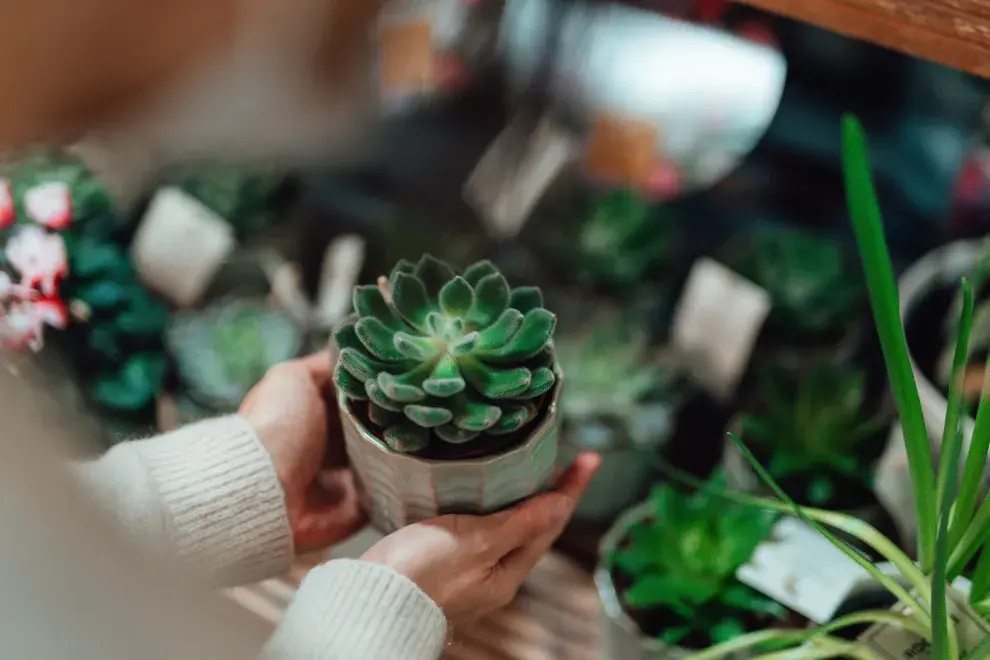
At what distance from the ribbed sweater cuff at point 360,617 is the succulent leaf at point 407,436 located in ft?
0.21

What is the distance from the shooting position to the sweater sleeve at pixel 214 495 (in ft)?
1.71

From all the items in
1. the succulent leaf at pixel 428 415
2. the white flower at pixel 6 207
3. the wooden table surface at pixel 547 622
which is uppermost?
the succulent leaf at pixel 428 415

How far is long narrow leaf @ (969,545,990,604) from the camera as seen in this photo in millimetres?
Answer: 552

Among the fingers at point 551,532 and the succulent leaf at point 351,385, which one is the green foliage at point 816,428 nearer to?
the fingers at point 551,532

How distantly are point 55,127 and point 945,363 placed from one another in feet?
2.37

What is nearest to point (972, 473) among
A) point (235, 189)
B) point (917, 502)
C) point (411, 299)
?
point (917, 502)

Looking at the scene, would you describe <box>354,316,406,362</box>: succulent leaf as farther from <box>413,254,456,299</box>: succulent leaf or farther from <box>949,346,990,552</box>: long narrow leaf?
<box>949,346,990,552</box>: long narrow leaf

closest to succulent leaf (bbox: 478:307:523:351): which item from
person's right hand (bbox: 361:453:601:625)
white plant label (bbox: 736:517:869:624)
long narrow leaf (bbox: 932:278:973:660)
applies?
person's right hand (bbox: 361:453:601:625)

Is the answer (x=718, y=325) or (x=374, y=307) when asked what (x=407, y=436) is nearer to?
(x=374, y=307)

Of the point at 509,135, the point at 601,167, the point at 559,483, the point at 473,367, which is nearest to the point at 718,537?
the point at 559,483

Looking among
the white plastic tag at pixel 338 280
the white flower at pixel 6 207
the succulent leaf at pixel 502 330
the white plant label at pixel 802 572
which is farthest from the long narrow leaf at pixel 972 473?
the white flower at pixel 6 207

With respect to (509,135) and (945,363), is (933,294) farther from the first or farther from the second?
(509,135)

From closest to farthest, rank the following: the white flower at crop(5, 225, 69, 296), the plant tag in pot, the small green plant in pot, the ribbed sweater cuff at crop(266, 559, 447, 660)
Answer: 1. the ribbed sweater cuff at crop(266, 559, 447, 660)
2. the white flower at crop(5, 225, 69, 296)
3. the small green plant in pot
4. the plant tag in pot

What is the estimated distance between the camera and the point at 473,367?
0.52 m
